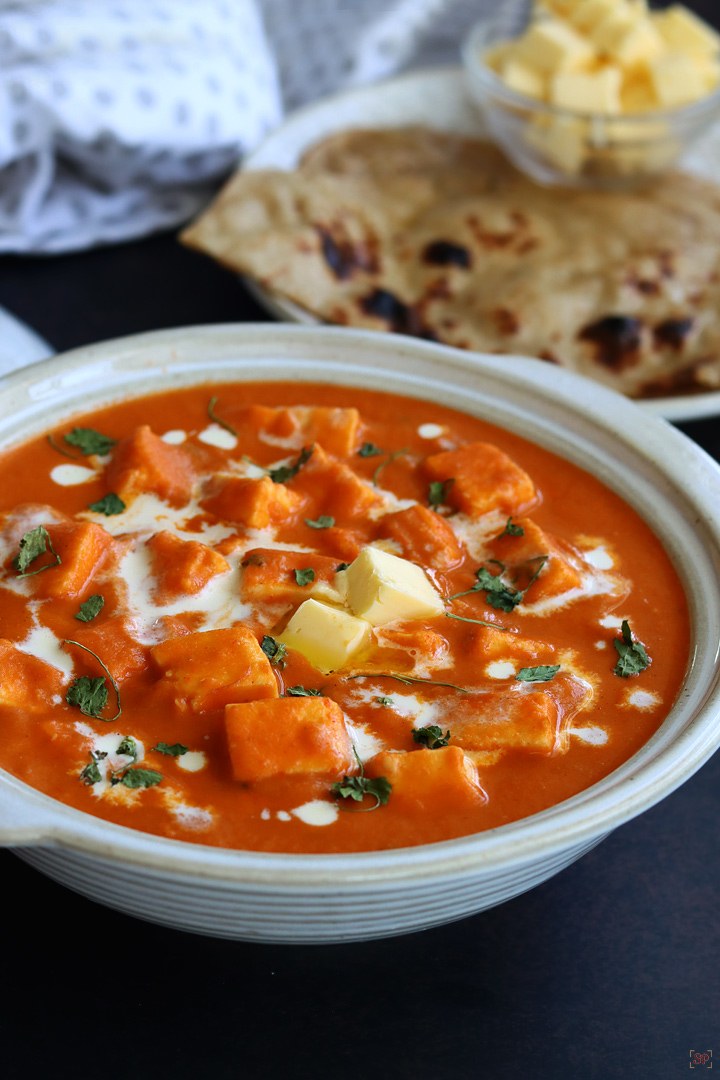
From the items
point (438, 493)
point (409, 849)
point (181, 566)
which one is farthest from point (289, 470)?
point (409, 849)

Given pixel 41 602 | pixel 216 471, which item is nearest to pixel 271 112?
pixel 216 471

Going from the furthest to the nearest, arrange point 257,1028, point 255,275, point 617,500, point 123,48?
point 123,48 → point 255,275 → point 617,500 → point 257,1028

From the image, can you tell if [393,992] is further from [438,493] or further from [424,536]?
[438,493]

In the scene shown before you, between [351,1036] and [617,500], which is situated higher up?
[617,500]

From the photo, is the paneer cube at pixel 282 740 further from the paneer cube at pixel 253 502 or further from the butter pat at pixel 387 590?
the paneer cube at pixel 253 502

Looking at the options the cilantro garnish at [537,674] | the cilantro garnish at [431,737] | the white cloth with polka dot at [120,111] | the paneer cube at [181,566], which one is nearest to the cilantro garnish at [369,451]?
the paneer cube at [181,566]

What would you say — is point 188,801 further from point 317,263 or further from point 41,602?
point 317,263

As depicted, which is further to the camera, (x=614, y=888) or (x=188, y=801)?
(x=614, y=888)
